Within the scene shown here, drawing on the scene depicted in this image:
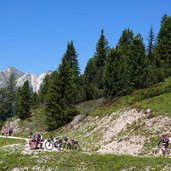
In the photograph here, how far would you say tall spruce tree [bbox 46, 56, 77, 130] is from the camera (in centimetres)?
8088

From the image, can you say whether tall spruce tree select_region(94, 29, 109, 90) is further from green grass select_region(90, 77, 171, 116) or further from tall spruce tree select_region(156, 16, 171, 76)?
green grass select_region(90, 77, 171, 116)

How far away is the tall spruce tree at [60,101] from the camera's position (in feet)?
265

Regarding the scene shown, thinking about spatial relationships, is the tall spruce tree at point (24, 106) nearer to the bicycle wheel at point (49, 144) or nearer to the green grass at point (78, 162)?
the bicycle wheel at point (49, 144)

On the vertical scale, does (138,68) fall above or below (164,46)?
below

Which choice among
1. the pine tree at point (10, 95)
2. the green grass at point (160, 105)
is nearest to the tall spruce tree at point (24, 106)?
the pine tree at point (10, 95)

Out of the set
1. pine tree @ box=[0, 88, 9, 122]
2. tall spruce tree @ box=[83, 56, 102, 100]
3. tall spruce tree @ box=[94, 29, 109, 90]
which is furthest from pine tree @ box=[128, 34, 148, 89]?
pine tree @ box=[0, 88, 9, 122]

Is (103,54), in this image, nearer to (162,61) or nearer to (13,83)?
(162,61)

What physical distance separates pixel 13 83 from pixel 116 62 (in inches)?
3722

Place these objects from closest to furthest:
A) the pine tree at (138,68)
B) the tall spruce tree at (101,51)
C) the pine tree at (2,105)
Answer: the pine tree at (138,68)
the tall spruce tree at (101,51)
the pine tree at (2,105)

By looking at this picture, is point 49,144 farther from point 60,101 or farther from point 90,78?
point 90,78

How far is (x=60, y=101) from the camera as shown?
81812mm

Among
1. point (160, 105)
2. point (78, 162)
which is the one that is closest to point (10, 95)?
point (160, 105)

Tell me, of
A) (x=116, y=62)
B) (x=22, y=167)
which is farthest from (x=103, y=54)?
(x=22, y=167)

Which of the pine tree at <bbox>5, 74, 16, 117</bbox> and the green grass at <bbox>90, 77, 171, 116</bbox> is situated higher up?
the pine tree at <bbox>5, 74, 16, 117</bbox>
